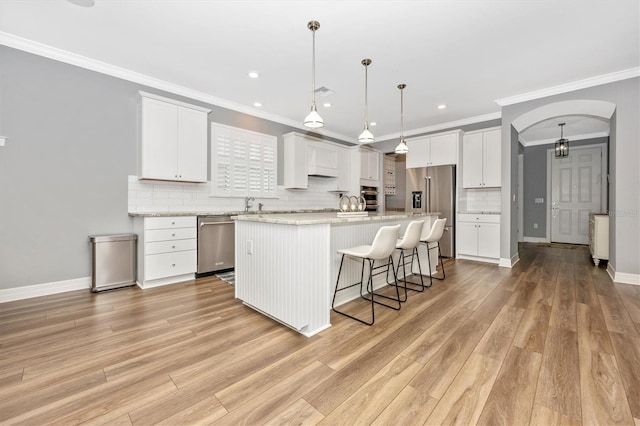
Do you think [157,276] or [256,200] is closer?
[157,276]

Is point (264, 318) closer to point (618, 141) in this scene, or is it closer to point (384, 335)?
point (384, 335)

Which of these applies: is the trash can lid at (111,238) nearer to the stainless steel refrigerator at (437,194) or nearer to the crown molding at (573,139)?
the stainless steel refrigerator at (437,194)

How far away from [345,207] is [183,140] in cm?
250

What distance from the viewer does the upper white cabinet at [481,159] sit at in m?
4.98

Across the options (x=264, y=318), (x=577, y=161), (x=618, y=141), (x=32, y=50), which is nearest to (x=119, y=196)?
(x=32, y=50)

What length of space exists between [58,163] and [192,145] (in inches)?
57.7

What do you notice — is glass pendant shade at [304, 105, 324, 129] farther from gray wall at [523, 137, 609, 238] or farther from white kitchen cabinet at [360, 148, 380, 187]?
gray wall at [523, 137, 609, 238]

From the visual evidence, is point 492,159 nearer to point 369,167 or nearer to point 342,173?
point 369,167

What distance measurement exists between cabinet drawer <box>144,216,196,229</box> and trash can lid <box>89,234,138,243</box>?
0.29 meters

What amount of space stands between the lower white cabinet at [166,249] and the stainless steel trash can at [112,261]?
10cm

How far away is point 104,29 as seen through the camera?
9.02 ft

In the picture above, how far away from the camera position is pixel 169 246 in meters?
3.56

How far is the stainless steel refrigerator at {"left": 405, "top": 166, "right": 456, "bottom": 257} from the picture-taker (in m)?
5.38

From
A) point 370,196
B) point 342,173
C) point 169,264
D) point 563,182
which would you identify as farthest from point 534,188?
point 169,264
